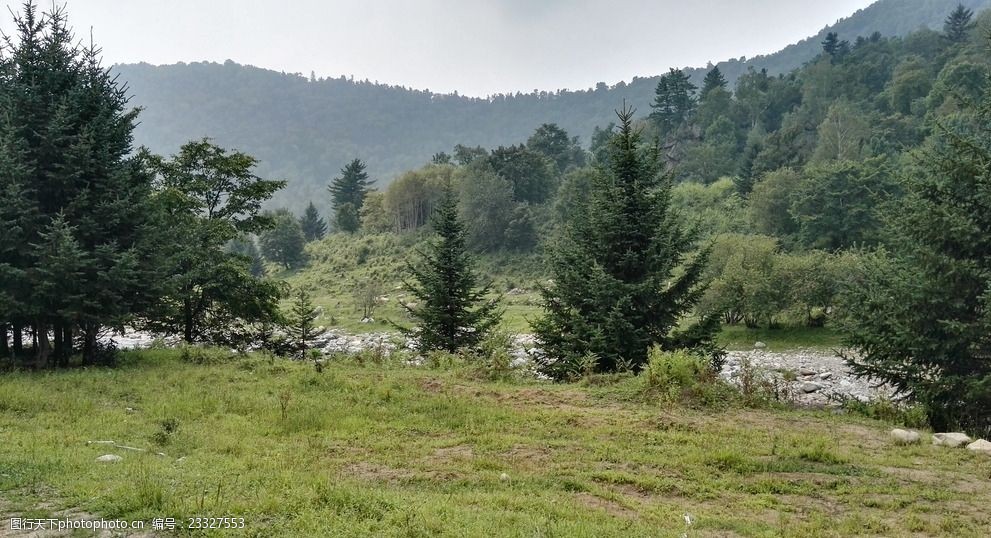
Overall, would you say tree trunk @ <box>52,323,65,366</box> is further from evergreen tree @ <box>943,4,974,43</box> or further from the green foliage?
evergreen tree @ <box>943,4,974,43</box>

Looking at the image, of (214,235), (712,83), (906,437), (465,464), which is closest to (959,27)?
(712,83)

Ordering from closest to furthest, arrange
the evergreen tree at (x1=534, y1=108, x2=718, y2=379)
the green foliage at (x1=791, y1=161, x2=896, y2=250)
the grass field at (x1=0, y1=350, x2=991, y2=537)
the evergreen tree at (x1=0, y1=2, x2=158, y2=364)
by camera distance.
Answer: the grass field at (x1=0, y1=350, x2=991, y2=537) < the evergreen tree at (x1=0, y1=2, x2=158, y2=364) < the evergreen tree at (x1=534, y1=108, x2=718, y2=379) < the green foliage at (x1=791, y1=161, x2=896, y2=250)

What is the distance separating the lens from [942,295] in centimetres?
1164

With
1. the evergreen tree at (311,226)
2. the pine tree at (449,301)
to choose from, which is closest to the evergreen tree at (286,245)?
the evergreen tree at (311,226)

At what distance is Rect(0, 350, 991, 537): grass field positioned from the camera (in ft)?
17.9

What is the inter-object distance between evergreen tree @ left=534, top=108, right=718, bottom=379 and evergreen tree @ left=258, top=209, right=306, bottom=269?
61085 mm

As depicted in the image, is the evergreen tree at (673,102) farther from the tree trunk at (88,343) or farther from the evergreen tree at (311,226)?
the tree trunk at (88,343)

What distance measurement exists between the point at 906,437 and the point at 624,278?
8124mm

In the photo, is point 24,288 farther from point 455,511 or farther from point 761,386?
point 761,386

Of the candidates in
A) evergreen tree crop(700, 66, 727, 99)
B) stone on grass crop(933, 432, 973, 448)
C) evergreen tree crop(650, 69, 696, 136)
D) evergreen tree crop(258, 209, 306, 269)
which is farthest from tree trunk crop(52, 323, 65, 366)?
evergreen tree crop(700, 66, 727, 99)

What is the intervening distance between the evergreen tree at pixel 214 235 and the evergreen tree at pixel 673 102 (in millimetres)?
67409

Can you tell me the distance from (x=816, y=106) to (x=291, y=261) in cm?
7081

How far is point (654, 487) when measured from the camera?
666cm

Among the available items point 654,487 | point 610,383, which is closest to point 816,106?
point 610,383
